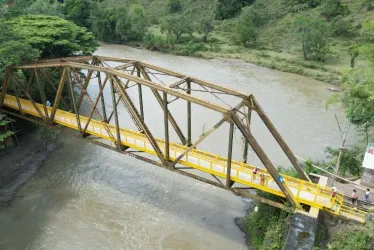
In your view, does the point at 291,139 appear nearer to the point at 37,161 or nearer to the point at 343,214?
the point at 343,214

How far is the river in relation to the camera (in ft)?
57.7

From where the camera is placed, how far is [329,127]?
29.0 metres

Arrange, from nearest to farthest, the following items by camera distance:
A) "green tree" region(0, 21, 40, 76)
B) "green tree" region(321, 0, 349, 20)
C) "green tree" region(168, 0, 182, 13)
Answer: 1. "green tree" region(0, 21, 40, 76)
2. "green tree" region(321, 0, 349, 20)
3. "green tree" region(168, 0, 182, 13)

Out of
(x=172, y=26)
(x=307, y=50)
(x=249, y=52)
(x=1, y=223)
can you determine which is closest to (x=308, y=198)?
(x=1, y=223)

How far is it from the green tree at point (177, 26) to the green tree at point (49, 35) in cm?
2433

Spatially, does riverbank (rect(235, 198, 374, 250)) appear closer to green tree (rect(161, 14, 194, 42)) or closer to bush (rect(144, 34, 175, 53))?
bush (rect(144, 34, 175, 53))

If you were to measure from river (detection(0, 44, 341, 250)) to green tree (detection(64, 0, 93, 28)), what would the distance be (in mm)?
31925

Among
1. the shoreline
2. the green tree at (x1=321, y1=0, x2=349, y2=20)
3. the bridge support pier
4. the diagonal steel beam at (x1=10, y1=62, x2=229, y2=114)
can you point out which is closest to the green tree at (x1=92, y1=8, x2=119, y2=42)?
the shoreline

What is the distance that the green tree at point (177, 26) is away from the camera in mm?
55656

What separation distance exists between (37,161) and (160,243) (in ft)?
38.5

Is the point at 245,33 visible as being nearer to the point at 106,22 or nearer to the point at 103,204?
the point at 106,22

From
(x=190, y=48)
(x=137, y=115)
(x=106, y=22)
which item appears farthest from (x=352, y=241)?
(x=106, y=22)

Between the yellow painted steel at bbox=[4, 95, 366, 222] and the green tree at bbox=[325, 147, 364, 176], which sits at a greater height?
the yellow painted steel at bbox=[4, 95, 366, 222]

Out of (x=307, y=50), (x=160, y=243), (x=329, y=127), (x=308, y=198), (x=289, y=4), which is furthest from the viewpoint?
(x=289, y=4)
